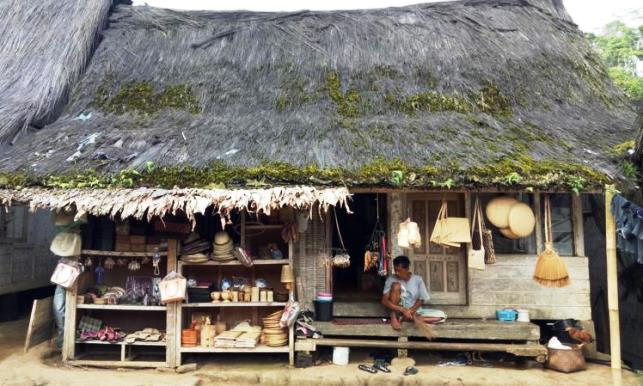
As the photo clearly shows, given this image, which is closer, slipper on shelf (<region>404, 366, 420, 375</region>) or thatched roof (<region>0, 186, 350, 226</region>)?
thatched roof (<region>0, 186, 350, 226</region>)

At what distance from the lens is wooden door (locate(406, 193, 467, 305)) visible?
20.6 feet

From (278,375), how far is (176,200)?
248 centimetres

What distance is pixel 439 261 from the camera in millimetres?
6332

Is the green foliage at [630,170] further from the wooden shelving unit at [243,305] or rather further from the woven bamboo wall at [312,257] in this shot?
the wooden shelving unit at [243,305]

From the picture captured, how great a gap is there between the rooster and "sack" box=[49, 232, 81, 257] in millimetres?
6775

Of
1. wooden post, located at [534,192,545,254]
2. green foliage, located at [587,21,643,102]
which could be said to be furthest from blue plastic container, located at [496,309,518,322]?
green foliage, located at [587,21,643,102]

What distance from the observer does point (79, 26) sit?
7.60m

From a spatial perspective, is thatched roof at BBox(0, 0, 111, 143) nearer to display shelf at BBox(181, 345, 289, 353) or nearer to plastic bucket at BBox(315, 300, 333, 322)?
display shelf at BBox(181, 345, 289, 353)

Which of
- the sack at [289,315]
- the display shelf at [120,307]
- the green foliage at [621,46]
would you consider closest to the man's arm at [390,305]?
the sack at [289,315]

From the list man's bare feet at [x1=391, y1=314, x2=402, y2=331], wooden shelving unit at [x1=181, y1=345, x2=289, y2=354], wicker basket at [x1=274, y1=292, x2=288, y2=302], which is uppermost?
wicker basket at [x1=274, y1=292, x2=288, y2=302]

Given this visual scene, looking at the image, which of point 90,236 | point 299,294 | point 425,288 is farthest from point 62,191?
point 425,288

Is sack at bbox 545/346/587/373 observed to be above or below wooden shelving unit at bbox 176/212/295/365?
below

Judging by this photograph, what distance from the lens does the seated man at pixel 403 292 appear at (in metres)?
5.70

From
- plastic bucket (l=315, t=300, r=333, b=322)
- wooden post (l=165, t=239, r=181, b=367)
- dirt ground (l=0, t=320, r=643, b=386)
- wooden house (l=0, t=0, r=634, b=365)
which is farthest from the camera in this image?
plastic bucket (l=315, t=300, r=333, b=322)
